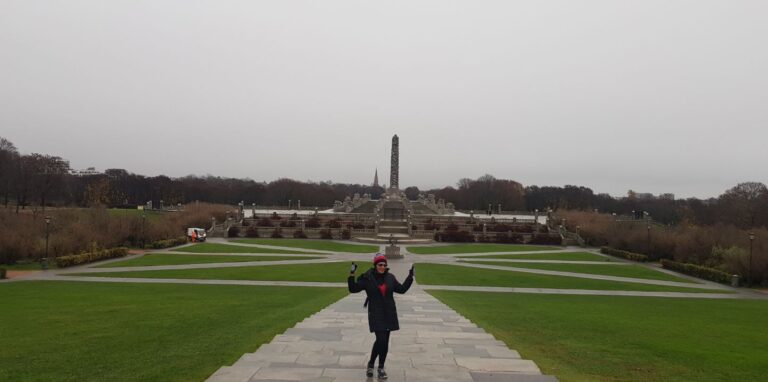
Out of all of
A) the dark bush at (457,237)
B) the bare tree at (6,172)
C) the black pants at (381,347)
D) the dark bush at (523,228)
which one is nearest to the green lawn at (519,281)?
the black pants at (381,347)

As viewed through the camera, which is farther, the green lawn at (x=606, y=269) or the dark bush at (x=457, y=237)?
the dark bush at (x=457, y=237)

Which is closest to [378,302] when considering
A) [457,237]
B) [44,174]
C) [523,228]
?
[457,237]

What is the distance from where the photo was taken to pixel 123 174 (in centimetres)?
13925

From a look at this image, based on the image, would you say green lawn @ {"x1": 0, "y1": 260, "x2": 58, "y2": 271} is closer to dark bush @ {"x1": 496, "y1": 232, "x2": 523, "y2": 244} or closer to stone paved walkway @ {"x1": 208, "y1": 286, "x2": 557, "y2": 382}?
stone paved walkway @ {"x1": 208, "y1": 286, "x2": 557, "y2": 382}

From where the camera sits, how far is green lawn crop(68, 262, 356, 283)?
94.2ft

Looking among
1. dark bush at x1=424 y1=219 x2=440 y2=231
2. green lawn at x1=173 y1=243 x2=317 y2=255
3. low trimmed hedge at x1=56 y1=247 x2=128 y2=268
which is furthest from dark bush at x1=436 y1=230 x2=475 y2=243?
low trimmed hedge at x1=56 y1=247 x2=128 y2=268

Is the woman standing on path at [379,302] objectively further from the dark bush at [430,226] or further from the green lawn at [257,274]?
the dark bush at [430,226]

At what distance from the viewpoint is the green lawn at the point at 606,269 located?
3506cm

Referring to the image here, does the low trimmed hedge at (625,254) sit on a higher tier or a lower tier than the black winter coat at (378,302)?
lower

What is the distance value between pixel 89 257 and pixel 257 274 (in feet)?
46.6

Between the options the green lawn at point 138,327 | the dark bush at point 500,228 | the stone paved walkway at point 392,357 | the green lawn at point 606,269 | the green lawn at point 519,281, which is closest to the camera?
the stone paved walkway at point 392,357

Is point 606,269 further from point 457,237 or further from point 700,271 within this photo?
point 457,237

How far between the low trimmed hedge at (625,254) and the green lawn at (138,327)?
1257 inches

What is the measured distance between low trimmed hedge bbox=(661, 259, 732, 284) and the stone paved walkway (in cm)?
2831
